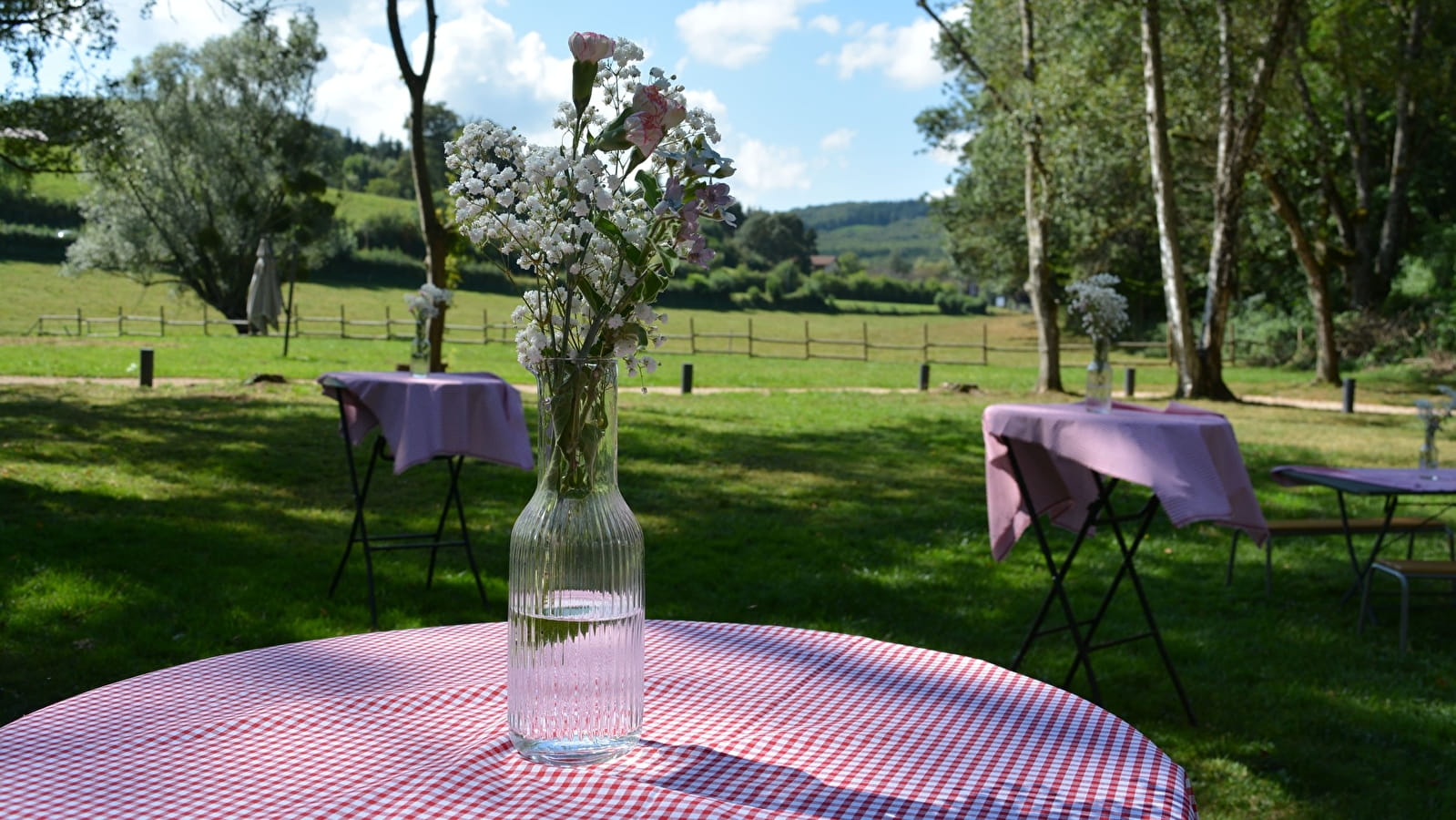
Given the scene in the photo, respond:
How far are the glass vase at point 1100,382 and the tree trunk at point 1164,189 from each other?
12.3 m

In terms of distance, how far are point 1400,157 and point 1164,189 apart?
9.13 meters

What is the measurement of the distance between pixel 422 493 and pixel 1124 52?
13231 mm

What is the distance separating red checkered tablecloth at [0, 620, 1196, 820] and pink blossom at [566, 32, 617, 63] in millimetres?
853

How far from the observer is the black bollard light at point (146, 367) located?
15.0 meters

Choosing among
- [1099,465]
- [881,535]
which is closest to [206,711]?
[1099,465]

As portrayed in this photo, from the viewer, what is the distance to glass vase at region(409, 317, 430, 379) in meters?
6.41

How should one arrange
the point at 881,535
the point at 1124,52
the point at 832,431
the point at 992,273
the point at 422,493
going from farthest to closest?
the point at 992,273
the point at 1124,52
the point at 832,431
the point at 422,493
the point at 881,535

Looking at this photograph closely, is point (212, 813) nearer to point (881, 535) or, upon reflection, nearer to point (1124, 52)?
point (881, 535)

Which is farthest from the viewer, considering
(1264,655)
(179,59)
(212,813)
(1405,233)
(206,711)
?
(179,59)

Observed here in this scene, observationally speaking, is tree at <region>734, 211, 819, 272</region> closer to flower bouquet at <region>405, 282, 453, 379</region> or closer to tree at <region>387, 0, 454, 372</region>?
tree at <region>387, 0, 454, 372</region>

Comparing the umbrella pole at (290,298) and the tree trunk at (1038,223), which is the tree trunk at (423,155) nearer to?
the umbrella pole at (290,298)

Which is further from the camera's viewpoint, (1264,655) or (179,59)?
(179,59)

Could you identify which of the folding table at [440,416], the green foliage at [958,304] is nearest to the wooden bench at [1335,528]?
the folding table at [440,416]

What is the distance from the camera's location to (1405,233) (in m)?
25.9
